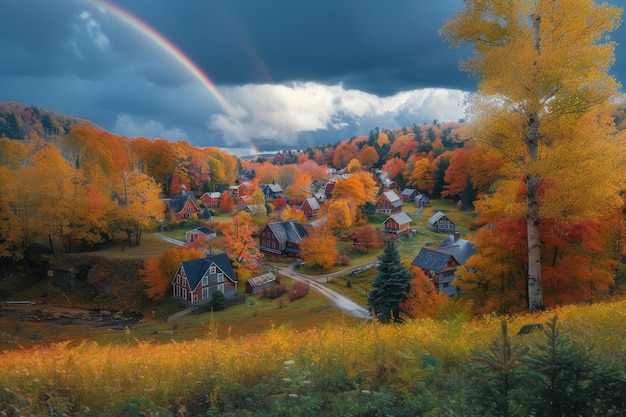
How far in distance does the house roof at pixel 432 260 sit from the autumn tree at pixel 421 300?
761cm

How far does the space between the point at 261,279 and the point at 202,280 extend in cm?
620

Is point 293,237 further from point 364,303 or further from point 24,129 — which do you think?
point 24,129

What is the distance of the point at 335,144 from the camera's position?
6476 inches

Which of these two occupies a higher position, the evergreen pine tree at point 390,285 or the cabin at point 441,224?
the cabin at point 441,224

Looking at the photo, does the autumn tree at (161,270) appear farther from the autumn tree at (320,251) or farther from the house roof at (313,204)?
the house roof at (313,204)

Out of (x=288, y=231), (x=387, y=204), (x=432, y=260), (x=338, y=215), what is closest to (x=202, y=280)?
(x=288, y=231)

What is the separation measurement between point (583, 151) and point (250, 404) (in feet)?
37.5

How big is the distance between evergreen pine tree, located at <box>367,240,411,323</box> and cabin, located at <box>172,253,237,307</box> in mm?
17140

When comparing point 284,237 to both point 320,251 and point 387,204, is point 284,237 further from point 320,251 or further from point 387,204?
point 387,204

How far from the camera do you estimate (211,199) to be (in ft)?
253

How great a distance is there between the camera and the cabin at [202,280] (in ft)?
120

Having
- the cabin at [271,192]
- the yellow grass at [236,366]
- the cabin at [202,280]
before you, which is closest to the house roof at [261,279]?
the cabin at [202,280]

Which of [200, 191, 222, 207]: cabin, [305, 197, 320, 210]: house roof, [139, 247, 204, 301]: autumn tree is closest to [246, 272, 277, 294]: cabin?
[139, 247, 204, 301]: autumn tree

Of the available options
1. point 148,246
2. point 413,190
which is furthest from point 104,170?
point 413,190
